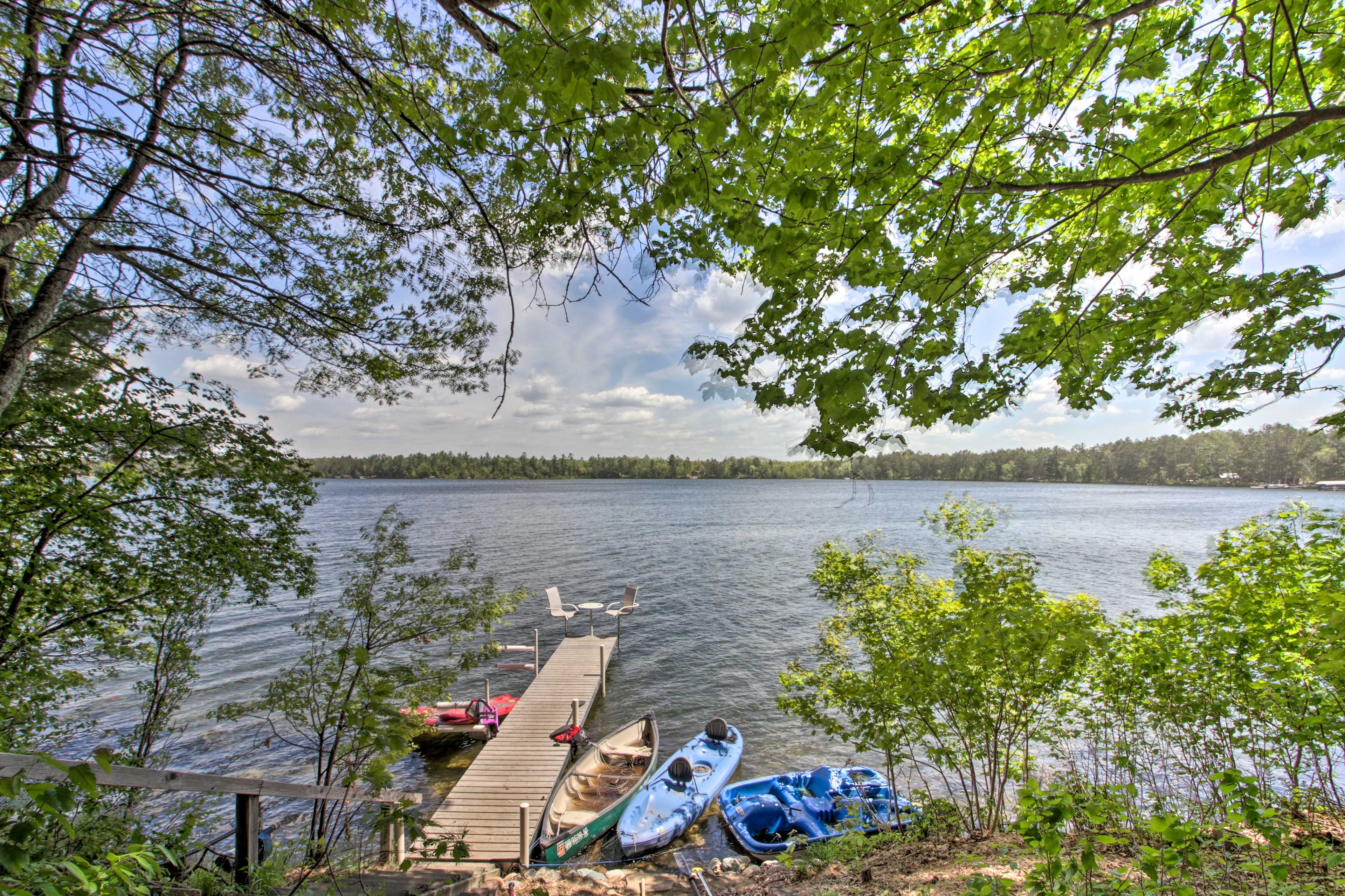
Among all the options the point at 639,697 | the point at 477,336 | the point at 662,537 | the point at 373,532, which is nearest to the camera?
the point at 477,336

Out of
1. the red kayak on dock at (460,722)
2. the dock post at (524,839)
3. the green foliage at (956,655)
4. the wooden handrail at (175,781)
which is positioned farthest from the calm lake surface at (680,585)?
the dock post at (524,839)

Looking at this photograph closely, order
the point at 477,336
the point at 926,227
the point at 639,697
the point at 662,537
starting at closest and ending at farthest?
the point at 926,227, the point at 477,336, the point at 639,697, the point at 662,537

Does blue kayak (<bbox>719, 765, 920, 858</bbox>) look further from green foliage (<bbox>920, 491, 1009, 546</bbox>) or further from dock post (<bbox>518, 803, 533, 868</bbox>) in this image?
Answer: green foliage (<bbox>920, 491, 1009, 546</bbox>)

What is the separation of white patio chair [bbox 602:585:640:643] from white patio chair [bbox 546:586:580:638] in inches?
55.4

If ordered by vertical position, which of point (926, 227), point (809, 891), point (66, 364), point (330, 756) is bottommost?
point (809, 891)

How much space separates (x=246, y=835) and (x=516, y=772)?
782cm

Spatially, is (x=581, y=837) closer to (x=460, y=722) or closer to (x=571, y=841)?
(x=571, y=841)

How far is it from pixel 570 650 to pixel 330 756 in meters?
12.5

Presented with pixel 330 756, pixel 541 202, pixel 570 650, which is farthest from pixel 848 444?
pixel 570 650

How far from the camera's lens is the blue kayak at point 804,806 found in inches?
347

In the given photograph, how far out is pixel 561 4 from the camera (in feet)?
7.75

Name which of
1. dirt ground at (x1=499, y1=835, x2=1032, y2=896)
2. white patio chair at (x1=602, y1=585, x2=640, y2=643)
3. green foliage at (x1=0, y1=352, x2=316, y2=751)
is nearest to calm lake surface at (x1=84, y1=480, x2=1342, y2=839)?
white patio chair at (x1=602, y1=585, x2=640, y2=643)

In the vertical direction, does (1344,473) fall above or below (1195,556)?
above

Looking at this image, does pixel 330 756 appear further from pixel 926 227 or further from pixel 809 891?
pixel 926 227
